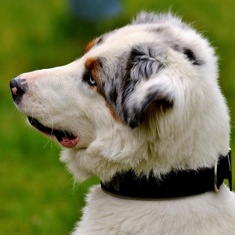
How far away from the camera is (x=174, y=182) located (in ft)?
10.2

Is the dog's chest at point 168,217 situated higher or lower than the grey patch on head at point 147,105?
lower

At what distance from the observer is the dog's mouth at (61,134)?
3375mm

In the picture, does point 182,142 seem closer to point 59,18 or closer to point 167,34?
point 167,34

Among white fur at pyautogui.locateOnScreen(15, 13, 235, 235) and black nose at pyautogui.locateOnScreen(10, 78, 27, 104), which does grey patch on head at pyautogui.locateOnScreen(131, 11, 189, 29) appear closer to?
white fur at pyautogui.locateOnScreen(15, 13, 235, 235)

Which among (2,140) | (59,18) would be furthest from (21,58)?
(2,140)

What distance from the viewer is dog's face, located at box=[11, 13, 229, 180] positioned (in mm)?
2996

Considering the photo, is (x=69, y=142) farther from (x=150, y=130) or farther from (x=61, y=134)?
(x=150, y=130)

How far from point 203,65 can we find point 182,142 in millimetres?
454

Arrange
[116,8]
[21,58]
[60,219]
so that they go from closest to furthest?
[60,219] < [21,58] < [116,8]

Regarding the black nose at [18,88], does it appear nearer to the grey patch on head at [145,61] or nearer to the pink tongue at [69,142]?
the pink tongue at [69,142]

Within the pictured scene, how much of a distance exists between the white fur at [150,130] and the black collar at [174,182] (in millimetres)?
38

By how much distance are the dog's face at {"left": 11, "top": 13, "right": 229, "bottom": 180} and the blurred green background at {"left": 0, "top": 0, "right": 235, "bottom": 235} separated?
0.65m

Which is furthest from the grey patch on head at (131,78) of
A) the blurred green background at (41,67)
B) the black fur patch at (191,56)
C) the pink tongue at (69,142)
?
the blurred green background at (41,67)

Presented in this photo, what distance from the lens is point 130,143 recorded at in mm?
3127
